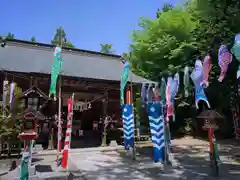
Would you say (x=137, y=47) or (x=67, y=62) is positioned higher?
(x=137, y=47)

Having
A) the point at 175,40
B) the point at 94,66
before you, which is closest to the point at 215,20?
the point at 175,40

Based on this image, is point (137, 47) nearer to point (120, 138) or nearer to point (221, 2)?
point (120, 138)

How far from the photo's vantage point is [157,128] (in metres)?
7.36

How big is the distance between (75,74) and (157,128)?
19.0ft

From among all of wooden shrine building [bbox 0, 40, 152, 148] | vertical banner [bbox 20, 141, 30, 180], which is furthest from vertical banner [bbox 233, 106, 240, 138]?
vertical banner [bbox 20, 141, 30, 180]

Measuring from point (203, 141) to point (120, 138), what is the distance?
5729mm

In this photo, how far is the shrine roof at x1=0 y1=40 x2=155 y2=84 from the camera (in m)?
11.2

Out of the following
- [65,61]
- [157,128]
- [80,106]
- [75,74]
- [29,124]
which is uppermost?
[65,61]

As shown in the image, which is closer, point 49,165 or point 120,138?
point 49,165

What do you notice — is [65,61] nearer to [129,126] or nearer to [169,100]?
[129,126]

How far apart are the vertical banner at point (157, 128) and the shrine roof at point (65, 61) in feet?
11.8

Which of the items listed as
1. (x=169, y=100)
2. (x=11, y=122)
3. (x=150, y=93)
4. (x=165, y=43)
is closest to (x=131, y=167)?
(x=169, y=100)

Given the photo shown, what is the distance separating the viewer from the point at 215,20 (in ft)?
28.8

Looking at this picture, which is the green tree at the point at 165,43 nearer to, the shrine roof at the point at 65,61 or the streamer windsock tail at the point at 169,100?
the shrine roof at the point at 65,61
